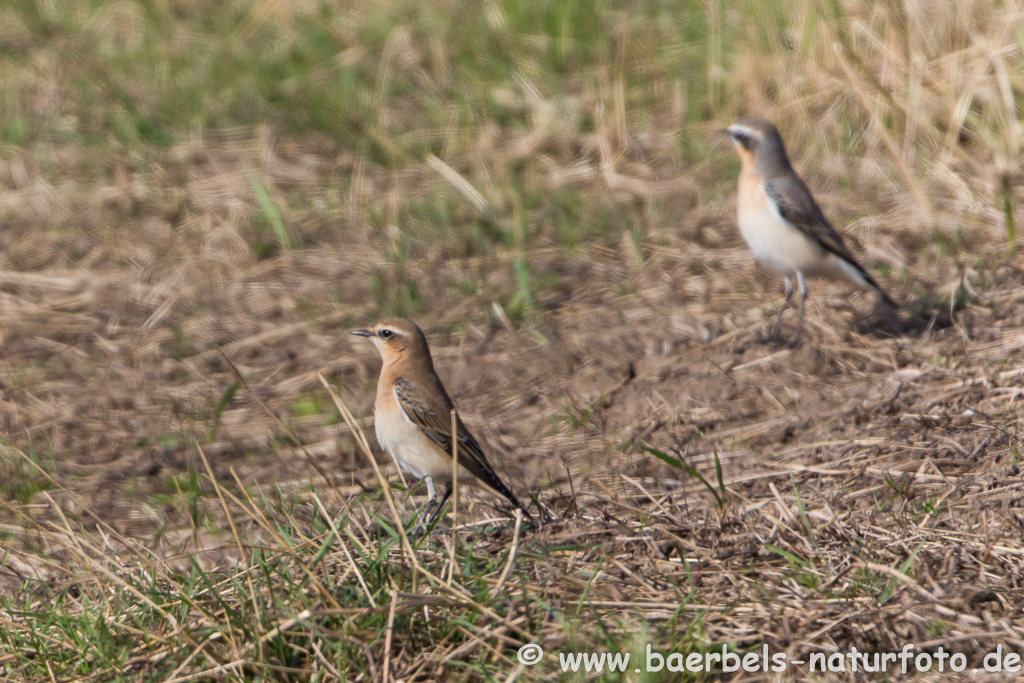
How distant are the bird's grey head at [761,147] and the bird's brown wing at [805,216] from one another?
12 cm

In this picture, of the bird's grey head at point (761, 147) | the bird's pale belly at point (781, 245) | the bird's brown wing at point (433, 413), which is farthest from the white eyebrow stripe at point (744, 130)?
the bird's brown wing at point (433, 413)

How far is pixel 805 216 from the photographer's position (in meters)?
7.48

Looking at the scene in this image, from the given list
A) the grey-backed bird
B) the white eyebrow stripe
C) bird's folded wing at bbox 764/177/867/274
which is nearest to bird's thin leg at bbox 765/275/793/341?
the grey-backed bird

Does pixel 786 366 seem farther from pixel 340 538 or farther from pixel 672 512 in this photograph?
pixel 340 538

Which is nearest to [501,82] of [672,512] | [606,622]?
[672,512]

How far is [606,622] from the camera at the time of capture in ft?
13.7

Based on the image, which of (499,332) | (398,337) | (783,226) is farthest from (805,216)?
(398,337)

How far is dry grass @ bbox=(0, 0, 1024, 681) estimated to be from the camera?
4207mm

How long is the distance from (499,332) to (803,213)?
7.27 feet

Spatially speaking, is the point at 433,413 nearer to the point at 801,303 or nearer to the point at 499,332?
the point at 499,332

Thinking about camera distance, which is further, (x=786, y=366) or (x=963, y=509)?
(x=786, y=366)

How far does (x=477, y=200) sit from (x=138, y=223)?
2.95 metres

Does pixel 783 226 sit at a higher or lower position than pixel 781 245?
higher

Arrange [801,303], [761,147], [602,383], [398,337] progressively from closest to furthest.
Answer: [398,337] → [602,383] → [801,303] → [761,147]
